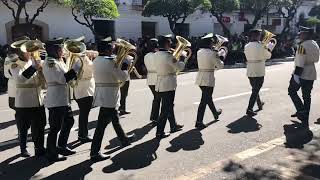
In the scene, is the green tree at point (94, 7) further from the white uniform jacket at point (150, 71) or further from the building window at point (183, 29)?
the white uniform jacket at point (150, 71)

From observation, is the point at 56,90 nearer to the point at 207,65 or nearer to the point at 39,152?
the point at 39,152

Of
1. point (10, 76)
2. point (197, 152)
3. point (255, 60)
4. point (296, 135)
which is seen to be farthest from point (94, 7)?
point (197, 152)

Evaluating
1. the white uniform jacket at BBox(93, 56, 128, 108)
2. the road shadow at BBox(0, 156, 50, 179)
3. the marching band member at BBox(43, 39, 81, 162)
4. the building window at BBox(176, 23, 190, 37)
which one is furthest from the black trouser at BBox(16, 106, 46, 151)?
the building window at BBox(176, 23, 190, 37)

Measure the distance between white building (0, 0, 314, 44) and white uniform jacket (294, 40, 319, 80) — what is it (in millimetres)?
17041

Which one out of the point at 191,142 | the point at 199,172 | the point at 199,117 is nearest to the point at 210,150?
the point at 191,142

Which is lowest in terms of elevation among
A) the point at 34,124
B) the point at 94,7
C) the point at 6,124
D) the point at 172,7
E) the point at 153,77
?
the point at 6,124

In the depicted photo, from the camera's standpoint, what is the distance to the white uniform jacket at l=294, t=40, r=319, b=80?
843cm

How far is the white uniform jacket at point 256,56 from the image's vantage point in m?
9.46

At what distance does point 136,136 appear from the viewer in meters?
8.08

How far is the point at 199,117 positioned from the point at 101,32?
18.4 m

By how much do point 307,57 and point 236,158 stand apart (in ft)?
9.43

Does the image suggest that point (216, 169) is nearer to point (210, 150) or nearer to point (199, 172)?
point (199, 172)

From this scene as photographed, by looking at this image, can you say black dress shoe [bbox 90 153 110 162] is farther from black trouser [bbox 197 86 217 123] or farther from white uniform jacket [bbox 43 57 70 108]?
black trouser [bbox 197 86 217 123]

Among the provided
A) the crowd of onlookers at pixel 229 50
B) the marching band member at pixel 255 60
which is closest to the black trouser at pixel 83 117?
the marching band member at pixel 255 60
